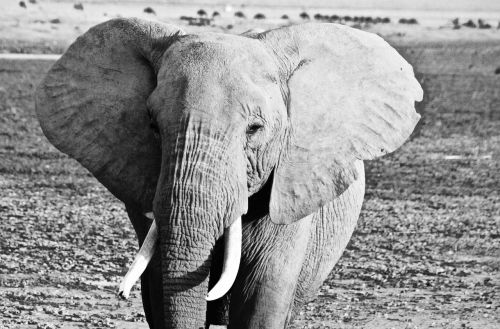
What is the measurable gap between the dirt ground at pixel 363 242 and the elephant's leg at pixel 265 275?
1432 mm

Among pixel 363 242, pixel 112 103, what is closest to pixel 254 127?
pixel 112 103

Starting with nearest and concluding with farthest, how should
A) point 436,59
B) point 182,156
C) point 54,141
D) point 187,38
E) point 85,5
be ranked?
point 182,156 → point 187,38 → point 54,141 → point 436,59 → point 85,5

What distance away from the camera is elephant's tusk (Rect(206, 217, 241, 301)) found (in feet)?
18.8

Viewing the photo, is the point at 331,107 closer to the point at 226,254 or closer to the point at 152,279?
the point at 226,254

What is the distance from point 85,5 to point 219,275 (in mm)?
32296

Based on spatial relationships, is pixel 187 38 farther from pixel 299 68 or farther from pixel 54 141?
pixel 54 141

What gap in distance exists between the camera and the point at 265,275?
6250mm

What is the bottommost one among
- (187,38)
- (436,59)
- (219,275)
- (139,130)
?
(436,59)

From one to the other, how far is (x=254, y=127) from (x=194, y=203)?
47 cm

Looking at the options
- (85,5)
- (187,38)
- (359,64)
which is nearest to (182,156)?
(187,38)

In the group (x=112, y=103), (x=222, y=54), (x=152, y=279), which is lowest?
(x=152, y=279)

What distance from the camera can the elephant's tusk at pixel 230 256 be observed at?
18.8ft

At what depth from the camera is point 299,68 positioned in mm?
6199

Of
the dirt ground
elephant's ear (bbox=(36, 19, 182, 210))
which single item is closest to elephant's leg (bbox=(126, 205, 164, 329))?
elephant's ear (bbox=(36, 19, 182, 210))
